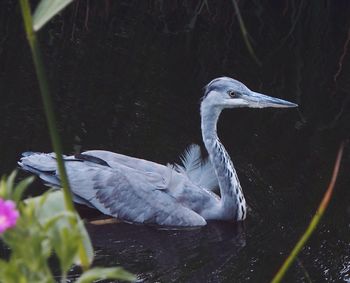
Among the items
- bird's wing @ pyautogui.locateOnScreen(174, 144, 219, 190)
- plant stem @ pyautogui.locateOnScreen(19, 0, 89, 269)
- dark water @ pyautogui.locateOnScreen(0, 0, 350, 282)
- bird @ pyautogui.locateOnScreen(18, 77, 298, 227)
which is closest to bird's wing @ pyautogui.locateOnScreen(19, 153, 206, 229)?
bird @ pyautogui.locateOnScreen(18, 77, 298, 227)

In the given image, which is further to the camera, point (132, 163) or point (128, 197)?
point (132, 163)

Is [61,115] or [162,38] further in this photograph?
[162,38]

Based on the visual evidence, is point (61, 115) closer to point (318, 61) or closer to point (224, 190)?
point (224, 190)

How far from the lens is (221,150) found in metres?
6.36

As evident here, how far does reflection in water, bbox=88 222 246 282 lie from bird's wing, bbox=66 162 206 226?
0.30 feet

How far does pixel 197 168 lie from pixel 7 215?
496cm

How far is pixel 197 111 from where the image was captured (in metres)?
7.94

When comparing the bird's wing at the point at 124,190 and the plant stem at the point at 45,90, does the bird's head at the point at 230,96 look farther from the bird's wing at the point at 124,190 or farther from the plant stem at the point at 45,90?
the plant stem at the point at 45,90

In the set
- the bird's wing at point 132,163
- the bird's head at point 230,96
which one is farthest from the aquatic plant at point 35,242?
the bird's head at point 230,96

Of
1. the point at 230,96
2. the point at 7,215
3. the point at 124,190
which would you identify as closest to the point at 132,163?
the point at 124,190

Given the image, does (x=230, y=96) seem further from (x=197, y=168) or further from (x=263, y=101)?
(x=197, y=168)

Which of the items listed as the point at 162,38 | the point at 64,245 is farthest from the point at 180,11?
the point at 64,245

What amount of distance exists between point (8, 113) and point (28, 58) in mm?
1767

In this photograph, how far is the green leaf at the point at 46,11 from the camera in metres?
1.88
